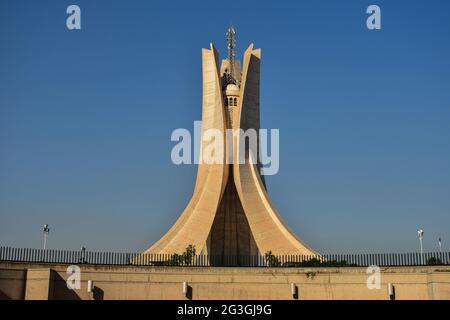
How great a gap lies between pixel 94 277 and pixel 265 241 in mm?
13074

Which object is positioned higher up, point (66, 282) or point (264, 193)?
point (264, 193)

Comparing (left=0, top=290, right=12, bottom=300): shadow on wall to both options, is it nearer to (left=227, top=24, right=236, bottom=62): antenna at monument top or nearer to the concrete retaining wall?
the concrete retaining wall

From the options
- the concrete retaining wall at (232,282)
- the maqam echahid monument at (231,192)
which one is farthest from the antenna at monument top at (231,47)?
the concrete retaining wall at (232,282)

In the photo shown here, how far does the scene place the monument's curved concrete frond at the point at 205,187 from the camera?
27.4 meters

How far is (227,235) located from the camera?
31953 millimetres

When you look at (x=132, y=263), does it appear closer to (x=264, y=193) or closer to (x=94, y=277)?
(x=94, y=277)

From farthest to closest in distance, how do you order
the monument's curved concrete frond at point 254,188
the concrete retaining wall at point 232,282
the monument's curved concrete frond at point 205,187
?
the monument's curved concrete frond at point 205,187
the monument's curved concrete frond at point 254,188
the concrete retaining wall at point 232,282

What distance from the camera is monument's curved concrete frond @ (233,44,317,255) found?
1068 inches

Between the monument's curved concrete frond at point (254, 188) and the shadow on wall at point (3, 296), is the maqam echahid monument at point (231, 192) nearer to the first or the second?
the monument's curved concrete frond at point (254, 188)

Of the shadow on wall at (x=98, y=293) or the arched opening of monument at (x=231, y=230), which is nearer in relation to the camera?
the shadow on wall at (x=98, y=293)

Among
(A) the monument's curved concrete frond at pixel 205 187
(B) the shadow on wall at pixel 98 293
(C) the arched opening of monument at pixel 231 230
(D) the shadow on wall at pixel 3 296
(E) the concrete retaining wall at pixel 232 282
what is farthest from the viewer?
(C) the arched opening of monument at pixel 231 230

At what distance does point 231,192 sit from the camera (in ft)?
103
